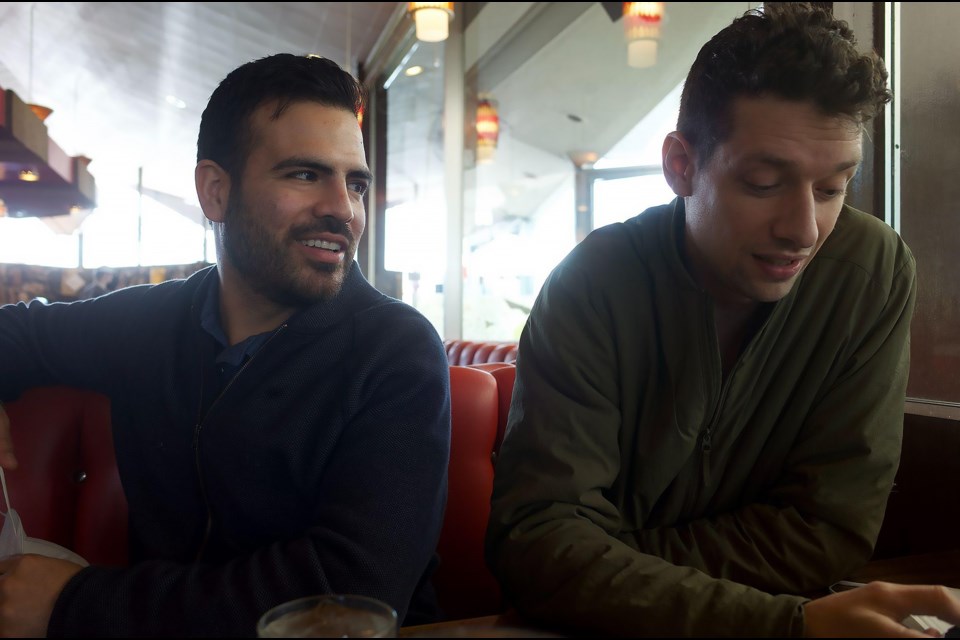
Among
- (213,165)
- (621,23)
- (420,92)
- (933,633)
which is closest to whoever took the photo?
(933,633)

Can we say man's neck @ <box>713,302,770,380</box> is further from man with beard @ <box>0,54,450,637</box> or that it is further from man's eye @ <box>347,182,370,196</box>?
man's eye @ <box>347,182,370,196</box>

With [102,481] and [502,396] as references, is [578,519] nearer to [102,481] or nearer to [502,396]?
[502,396]

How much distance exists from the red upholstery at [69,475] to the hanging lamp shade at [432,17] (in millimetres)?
4205

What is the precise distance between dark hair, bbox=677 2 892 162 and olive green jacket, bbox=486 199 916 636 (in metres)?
0.21

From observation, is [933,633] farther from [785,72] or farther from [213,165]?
[213,165]

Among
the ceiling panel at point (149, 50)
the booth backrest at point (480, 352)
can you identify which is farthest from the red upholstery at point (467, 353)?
the ceiling panel at point (149, 50)

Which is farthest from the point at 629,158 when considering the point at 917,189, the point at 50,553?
the point at 50,553

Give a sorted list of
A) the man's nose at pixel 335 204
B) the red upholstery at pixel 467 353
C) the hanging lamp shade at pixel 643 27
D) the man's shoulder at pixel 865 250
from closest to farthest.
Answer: the man's shoulder at pixel 865 250, the man's nose at pixel 335 204, the red upholstery at pixel 467 353, the hanging lamp shade at pixel 643 27

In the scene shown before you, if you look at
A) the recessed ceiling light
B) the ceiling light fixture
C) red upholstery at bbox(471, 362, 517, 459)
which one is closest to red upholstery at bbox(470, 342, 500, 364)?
red upholstery at bbox(471, 362, 517, 459)

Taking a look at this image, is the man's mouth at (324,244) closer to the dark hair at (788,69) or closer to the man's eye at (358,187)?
the man's eye at (358,187)

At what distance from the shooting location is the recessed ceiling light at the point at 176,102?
1134cm

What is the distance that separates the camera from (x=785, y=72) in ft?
3.77

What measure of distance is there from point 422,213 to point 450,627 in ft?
19.5

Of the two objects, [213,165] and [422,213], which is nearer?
[213,165]
